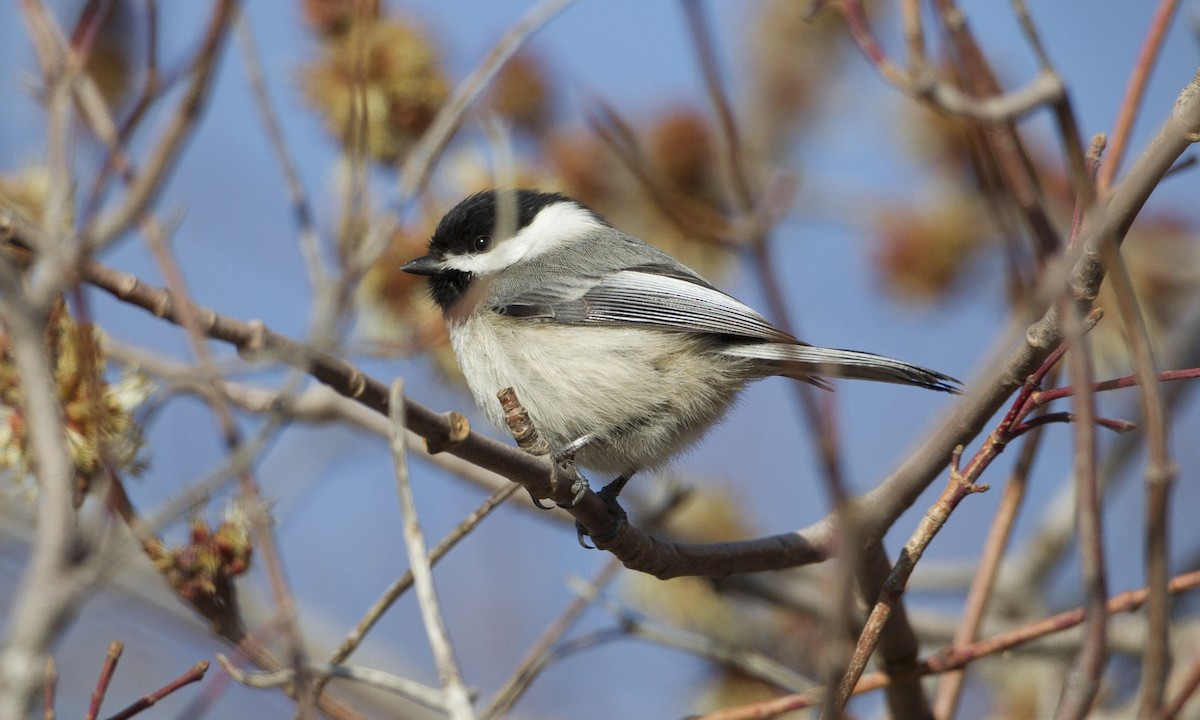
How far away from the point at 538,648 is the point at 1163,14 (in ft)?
6.19

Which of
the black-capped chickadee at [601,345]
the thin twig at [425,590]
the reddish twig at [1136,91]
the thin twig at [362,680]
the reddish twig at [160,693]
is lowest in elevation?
the reddish twig at [160,693]

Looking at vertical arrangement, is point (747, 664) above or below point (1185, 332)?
below

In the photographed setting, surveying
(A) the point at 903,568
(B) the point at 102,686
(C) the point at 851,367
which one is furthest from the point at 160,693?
(C) the point at 851,367

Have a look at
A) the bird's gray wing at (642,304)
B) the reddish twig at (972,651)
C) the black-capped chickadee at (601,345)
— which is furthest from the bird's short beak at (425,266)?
the reddish twig at (972,651)

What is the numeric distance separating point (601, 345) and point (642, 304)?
0.64 feet

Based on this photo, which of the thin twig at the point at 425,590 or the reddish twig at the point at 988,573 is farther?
the reddish twig at the point at 988,573

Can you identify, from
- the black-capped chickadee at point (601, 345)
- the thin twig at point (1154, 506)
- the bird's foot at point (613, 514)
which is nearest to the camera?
the thin twig at point (1154, 506)

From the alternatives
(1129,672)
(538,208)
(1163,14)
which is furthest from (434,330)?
(1129,672)

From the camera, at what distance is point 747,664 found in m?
2.74

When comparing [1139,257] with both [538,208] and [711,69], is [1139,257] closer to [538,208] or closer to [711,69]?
[538,208]

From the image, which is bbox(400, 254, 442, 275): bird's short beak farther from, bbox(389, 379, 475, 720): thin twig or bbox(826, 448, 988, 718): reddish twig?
bbox(826, 448, 988, 718): reddish twig

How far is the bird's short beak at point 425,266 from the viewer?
10.8ft

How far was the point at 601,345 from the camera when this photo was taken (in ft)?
9.97

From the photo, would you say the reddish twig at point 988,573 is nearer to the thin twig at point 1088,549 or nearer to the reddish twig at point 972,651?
the reddish twig at point 972,651
